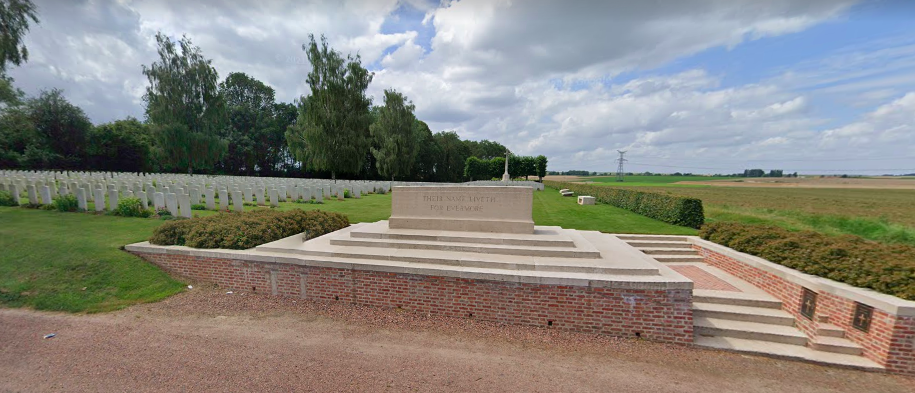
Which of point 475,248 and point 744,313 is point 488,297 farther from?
point 744,313

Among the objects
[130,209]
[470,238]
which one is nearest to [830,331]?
[470,238]

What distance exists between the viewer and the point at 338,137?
31.2 metres

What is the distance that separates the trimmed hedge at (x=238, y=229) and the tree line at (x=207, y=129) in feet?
78.1

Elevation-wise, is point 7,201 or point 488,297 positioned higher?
point 7,201

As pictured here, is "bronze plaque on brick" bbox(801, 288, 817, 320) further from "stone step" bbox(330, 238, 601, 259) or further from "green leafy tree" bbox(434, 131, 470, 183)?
"green leafy tree" bbox(434, 131, 470, 183)

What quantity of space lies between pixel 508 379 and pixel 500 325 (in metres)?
1.39

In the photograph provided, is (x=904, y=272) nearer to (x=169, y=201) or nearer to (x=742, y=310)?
(x=742, y=310)

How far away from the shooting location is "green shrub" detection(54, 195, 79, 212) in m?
10.6

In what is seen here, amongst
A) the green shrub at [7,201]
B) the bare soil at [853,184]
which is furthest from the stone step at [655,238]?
the bare soil at [853,184]

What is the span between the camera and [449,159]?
173 feet

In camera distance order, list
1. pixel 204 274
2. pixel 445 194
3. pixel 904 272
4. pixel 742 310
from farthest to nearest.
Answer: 1. pixel 445 194
2. pixel 204 274
3. pixel 742 310
4. pixel 904 272

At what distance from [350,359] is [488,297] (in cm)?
226

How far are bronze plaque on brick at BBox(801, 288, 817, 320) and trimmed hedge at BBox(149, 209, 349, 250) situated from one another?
31.7ft

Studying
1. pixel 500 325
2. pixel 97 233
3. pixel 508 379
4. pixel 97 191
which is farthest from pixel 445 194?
pixel 97 191
